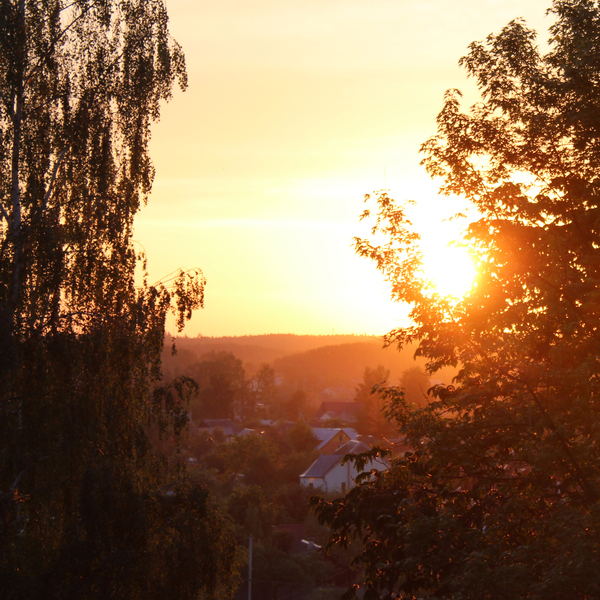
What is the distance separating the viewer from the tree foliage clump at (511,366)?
830 cm

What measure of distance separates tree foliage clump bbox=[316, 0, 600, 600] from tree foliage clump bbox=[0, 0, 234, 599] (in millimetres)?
3222

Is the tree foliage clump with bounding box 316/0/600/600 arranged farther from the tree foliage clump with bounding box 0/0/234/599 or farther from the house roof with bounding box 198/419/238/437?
the house roof with bounding box 198/419/238/437

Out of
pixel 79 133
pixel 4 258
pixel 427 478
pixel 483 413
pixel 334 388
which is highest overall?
pixel 79 133

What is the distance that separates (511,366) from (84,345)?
248 inches

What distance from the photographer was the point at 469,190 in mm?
10961

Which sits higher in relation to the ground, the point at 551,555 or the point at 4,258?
the point at 4,258

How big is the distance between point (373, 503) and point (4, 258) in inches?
273

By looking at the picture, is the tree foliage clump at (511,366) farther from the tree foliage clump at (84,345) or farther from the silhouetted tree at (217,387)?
the silhouetted tree at (217,387)

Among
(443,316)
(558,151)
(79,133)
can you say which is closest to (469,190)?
(558,151)

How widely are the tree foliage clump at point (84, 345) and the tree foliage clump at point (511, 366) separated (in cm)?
322

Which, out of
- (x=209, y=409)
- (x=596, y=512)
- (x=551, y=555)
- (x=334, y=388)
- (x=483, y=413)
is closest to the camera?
(x=596, y=512)

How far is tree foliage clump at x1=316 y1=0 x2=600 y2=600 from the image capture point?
830 cm

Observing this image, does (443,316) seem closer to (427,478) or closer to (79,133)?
(427,478)

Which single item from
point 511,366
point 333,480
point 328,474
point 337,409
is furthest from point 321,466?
point 337,409
